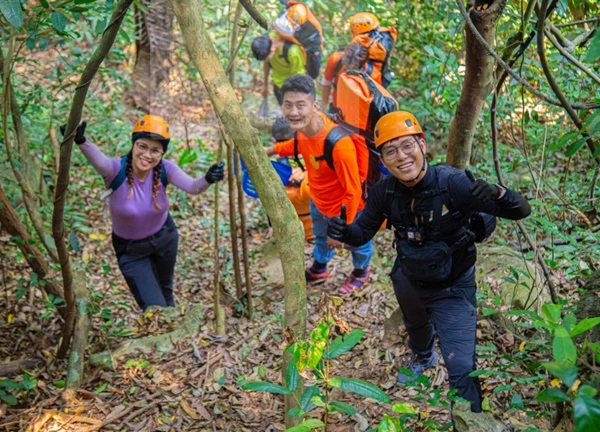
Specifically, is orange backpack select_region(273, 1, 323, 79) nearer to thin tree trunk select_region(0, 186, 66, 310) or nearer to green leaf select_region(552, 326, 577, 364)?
thin tree trunk select_region(0, 186, 66, 310)

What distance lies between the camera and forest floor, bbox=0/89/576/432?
4.25m

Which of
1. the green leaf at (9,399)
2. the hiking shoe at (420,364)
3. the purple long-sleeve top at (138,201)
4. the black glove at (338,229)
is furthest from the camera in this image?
the purple long-sleeve top at (138,201)

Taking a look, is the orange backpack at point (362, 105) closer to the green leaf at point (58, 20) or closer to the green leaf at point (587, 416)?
the green leaf at point (58, 20)

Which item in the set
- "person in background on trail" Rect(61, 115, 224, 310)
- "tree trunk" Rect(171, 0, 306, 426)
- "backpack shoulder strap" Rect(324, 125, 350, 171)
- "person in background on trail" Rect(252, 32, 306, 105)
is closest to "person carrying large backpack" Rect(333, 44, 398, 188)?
"backpack shoulder strap" Rect(324, 125, 350, 171)

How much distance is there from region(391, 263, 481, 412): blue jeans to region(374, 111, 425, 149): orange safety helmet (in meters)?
0.97

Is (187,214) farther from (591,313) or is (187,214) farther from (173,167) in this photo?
(591,313)

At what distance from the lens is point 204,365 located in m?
5.05

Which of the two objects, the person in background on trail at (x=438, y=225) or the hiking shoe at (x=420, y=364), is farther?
the hiking shoe at (x=420, y=364)

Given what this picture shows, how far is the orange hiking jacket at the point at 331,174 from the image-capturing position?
538cm

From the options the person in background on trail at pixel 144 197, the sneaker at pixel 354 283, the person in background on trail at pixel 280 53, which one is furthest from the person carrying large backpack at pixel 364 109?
the person in background on trail at pixel 280 53

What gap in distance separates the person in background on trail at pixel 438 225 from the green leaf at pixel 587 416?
1.85m

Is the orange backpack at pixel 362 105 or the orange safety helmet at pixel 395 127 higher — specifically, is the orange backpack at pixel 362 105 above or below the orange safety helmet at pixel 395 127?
above

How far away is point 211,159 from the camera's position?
32.4 feet

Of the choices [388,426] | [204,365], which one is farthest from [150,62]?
[388,426]
